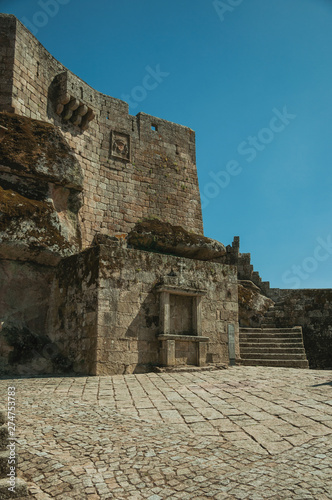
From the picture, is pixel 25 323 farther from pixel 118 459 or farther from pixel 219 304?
pixel 118 459

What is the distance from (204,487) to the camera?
3350 mm

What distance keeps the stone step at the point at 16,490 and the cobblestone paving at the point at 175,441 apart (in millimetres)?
136

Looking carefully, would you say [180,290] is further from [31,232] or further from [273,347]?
[273,347]

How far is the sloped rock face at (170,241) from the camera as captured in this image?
51.9 ft

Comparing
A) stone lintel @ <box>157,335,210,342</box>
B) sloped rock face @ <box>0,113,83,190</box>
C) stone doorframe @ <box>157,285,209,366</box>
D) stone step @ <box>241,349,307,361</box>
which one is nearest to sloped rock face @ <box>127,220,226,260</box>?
sloped rock face @ <box>0,113,83,190</box>

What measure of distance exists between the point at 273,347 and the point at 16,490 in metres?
10.0

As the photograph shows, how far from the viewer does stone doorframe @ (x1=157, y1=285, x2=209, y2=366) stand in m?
9.46

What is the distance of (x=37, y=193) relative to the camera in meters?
10.7

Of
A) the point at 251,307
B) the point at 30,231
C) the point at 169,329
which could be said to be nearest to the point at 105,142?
the point at 30,231

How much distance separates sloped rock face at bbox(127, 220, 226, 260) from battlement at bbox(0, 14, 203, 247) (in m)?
0.76

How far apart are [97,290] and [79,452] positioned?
519 cm

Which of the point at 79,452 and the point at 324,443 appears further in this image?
the point at 324,443

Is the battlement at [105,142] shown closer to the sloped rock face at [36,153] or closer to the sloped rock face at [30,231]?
the sloped rock face at [36,153]

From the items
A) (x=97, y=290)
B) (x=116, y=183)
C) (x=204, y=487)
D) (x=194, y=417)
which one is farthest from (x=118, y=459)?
(x=116, y=183)
